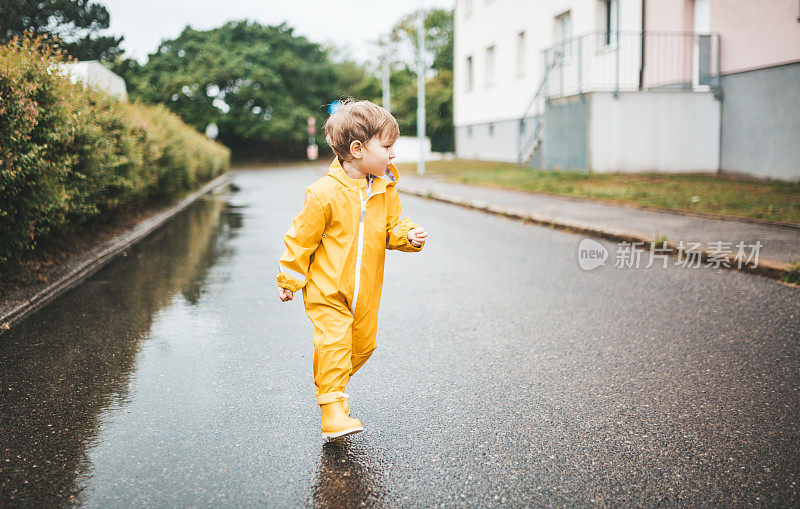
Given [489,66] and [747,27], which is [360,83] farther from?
[747,27]

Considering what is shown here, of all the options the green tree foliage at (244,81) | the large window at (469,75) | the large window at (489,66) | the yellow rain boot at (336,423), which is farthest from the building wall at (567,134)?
the green tree foliage at (244,81)

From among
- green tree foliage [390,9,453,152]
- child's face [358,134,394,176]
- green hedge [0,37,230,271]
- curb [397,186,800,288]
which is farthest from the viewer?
green tree foliage [390,9,453,152]

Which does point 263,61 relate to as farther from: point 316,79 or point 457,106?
point 457,106

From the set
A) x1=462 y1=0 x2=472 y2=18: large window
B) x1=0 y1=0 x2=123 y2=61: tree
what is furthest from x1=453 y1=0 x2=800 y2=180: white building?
x1=0 y1=0 x2=123 y2=61: tree

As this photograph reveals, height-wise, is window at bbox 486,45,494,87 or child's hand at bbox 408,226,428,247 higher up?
window at bbox 486,45,494,87

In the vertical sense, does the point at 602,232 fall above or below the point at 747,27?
below

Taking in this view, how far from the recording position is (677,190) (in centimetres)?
1337

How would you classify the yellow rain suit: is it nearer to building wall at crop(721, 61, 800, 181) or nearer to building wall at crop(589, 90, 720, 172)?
building wall at crop(721, 61, 800, 181)

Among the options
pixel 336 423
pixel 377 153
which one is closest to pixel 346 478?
pixel 336 423

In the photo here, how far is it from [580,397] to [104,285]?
507 cm

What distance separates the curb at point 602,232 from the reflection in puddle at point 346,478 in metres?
4.96

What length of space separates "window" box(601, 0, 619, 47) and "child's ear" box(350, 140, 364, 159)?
59.2 ft

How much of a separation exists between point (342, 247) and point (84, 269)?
212 inches

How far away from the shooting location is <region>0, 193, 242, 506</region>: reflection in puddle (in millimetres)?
2848
